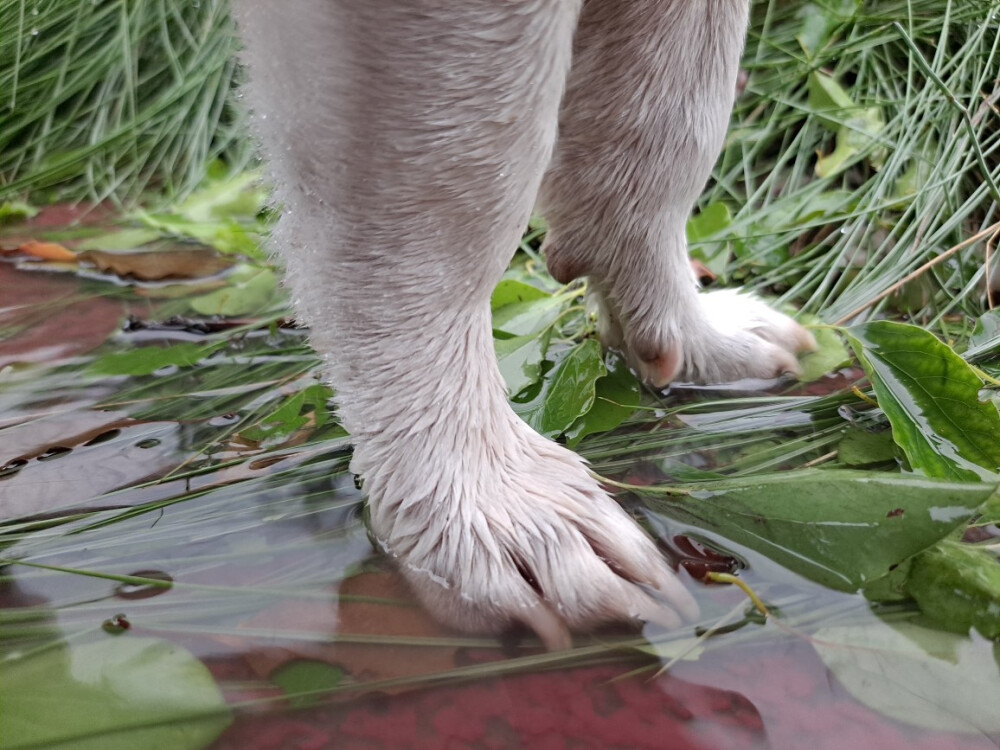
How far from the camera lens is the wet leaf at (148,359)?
55.4 inches

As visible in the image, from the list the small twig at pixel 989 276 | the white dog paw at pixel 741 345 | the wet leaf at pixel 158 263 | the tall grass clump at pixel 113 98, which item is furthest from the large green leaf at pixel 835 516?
the tall grass clump at pixel 113 98

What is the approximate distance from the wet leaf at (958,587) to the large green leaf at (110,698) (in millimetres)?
707

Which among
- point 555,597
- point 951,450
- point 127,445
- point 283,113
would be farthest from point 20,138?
point 951,450

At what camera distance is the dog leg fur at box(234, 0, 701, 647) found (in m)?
0.79

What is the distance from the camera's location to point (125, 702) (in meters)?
0.82

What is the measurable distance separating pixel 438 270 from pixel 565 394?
0.38 metres

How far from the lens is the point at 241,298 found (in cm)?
170

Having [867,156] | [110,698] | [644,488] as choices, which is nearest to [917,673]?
[644,488]

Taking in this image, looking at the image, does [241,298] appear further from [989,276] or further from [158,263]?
[989,276]

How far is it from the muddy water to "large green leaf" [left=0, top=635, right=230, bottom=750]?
13mm

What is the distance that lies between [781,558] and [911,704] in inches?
7.4

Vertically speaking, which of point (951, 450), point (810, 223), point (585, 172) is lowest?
point (951, 450)

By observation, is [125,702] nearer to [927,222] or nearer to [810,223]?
[810,223]

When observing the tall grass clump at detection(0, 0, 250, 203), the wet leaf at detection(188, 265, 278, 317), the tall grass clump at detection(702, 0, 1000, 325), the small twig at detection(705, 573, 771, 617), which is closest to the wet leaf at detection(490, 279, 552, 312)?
the tall grass clump at detection(702, 0, 1000, 325)
